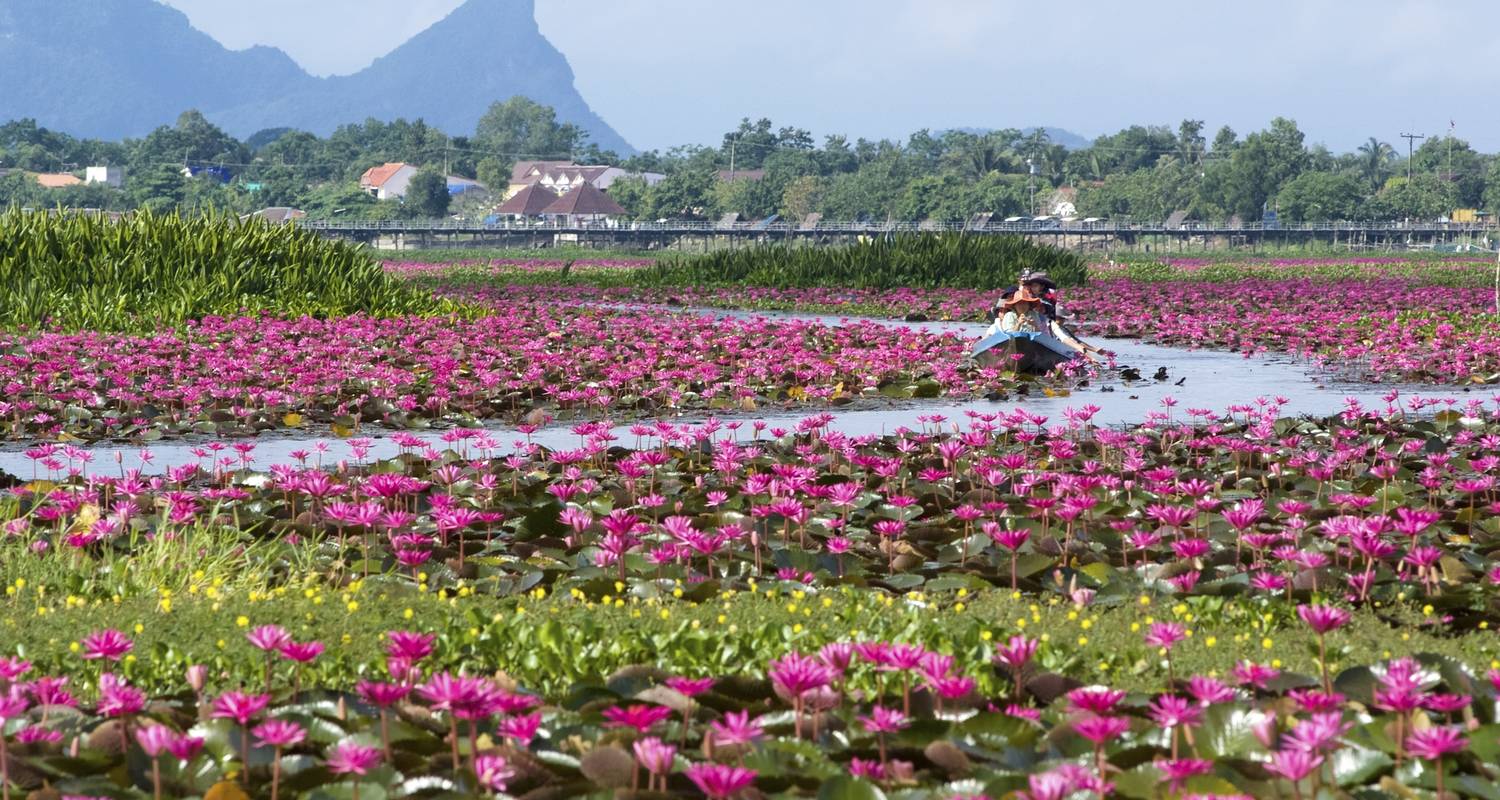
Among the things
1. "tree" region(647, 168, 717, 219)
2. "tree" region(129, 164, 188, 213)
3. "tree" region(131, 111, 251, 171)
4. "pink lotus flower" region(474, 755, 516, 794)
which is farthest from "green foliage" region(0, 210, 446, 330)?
"tree" region(131, 111, 251, 171)

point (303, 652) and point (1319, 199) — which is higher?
point (303, 652)

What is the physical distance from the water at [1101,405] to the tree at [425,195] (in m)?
142

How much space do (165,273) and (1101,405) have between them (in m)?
13.0

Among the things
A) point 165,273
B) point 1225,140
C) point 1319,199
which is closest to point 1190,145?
point 1225,140

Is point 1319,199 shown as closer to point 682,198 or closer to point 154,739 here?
point 682,198

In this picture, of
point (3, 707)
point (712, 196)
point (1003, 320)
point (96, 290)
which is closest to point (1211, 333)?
point (1003, 320)

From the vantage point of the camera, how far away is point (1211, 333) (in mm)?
22109

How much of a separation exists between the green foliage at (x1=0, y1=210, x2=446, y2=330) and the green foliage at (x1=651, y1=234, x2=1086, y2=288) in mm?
12356

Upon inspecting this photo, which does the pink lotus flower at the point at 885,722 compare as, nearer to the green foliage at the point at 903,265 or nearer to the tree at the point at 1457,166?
the green foliage at the point at 903,265

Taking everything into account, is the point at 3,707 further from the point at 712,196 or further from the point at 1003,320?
the point at 712,196

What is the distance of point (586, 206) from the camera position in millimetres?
153250

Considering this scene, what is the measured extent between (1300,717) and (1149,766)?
0.81 m

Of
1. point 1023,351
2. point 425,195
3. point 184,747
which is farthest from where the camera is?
point 425,195

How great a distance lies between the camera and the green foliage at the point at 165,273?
20.0 m
